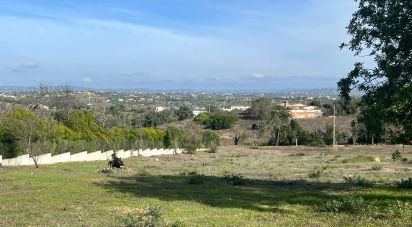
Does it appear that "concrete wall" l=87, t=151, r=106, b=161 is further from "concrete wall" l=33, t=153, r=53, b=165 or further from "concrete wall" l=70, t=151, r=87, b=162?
"concrete wall" l=33, t=153, r=53, b=165

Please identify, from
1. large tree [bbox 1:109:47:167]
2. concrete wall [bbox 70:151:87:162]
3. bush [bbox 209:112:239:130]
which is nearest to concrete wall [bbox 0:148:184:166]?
concrete wall [bbox 70:151:87:162]

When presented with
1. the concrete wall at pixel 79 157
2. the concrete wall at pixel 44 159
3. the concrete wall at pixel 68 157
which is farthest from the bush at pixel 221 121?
the concrete wall at pixel 44 159

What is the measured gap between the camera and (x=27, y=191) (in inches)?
752

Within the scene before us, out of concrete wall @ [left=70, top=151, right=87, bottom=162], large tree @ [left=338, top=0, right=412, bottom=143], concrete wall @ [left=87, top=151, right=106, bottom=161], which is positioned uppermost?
large tree @ [left=338, top=0, right=412, bottom=143]

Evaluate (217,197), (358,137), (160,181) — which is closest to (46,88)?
(358,137)

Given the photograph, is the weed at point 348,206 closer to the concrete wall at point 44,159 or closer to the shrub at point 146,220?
the shrub at point 146,220

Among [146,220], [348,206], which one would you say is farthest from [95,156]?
[146,220]

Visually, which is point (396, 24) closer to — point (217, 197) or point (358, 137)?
point (217, 197)

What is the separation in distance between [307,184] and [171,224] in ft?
43.0

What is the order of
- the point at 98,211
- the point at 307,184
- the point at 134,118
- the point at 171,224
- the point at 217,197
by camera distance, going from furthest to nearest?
the point at 134,118 → the point at 307,184 → the point at 217,197 → the point at 98,211 → the point at 171,224

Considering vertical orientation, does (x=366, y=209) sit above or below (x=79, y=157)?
above

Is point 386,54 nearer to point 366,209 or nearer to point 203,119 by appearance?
point 366,209

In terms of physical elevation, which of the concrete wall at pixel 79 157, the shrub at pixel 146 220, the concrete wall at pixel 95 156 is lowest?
the concrete wall at pixel 95 156

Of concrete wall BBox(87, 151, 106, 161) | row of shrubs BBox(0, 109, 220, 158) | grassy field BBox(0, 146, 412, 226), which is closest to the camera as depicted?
grassy field BBox(0, 146, 412, 226)
